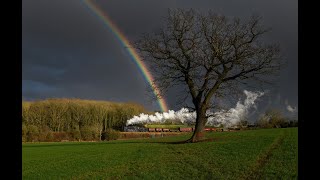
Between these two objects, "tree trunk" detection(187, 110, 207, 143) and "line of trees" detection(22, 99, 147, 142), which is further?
"line of trees" detection(22, 99, 147, 142)

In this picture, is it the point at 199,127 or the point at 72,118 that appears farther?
the point at 72,118

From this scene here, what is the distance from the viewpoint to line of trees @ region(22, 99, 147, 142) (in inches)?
4090

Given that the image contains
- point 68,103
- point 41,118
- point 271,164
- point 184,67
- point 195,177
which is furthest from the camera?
point 68,103

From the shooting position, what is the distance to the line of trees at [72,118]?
104 metres

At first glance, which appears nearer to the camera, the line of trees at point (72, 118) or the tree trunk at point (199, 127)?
the tree trunk at point (199, 127)

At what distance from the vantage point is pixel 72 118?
140 meters

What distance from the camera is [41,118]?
431 feet
